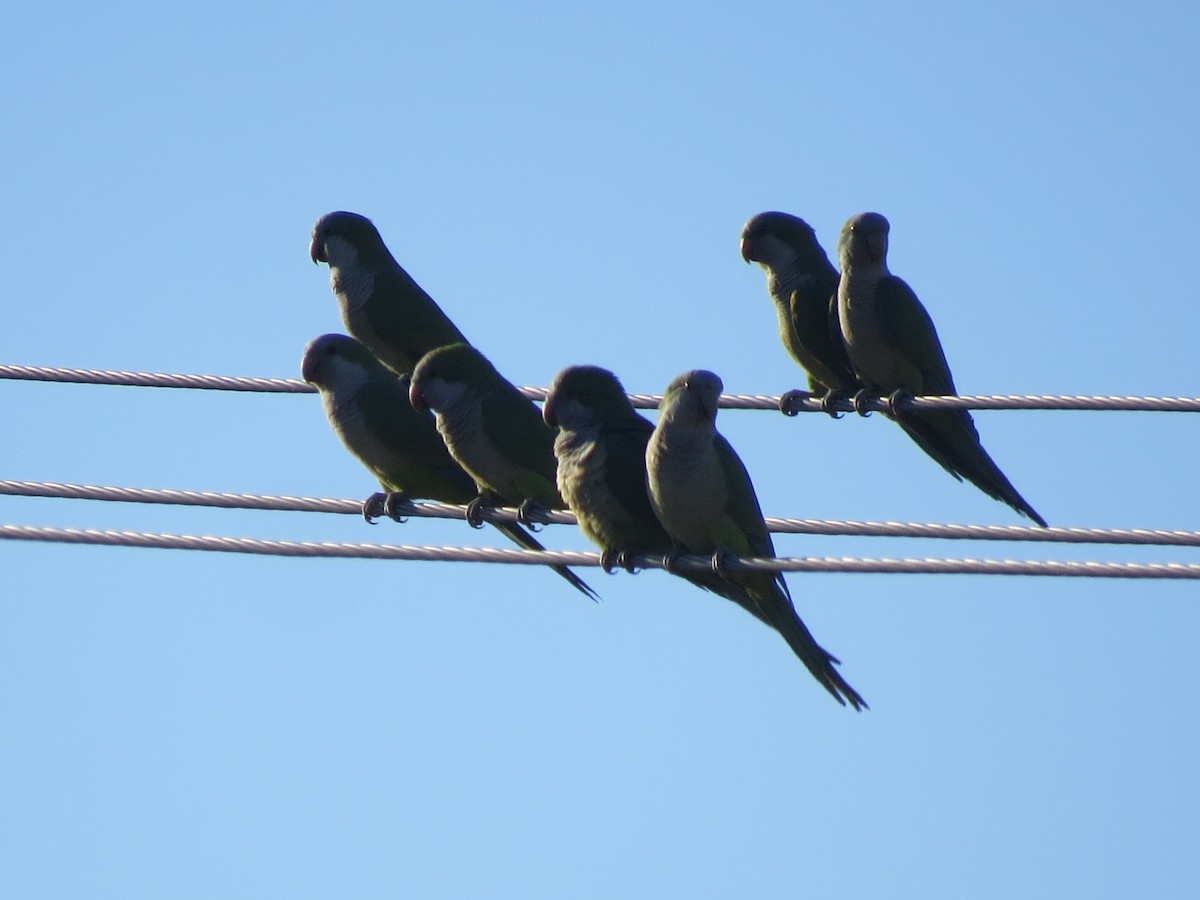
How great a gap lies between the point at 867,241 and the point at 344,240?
302cm

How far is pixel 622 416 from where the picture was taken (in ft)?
25.5

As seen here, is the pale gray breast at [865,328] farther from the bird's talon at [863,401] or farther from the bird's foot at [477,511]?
the bird's foot at [477,511]

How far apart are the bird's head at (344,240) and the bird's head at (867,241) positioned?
271 cm

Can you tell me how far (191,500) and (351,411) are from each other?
2134 mm

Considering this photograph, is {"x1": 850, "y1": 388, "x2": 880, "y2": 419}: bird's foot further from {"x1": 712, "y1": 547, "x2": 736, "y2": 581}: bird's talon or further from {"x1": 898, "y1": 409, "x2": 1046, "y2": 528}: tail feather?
{"x1": 712, "y1": 547, "x2": 736, "y2": 581}: bird's talon

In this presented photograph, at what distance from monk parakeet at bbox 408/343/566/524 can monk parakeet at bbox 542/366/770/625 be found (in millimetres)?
462

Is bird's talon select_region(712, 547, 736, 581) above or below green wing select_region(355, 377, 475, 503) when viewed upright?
above

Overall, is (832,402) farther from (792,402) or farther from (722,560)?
(722,560)

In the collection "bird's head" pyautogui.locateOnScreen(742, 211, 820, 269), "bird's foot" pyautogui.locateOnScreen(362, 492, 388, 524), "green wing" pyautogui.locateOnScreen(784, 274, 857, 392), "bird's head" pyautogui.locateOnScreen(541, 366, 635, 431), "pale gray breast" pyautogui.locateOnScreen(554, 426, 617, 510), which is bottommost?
"bird's foot" pyautogui.locateOnScreen(362, 492, 388, 524)

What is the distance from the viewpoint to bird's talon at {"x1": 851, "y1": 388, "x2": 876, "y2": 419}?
30.6ft

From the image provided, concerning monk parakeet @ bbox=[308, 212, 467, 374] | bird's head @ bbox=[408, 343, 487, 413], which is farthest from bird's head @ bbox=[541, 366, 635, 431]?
monk parakeet @ bbox=[308, 212, 467, 374]

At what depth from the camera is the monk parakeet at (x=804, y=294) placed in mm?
9555

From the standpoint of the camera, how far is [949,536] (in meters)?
6.10

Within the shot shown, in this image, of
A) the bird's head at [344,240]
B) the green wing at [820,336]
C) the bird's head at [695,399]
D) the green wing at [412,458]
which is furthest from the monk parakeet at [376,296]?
the bird's head at [695,399]
